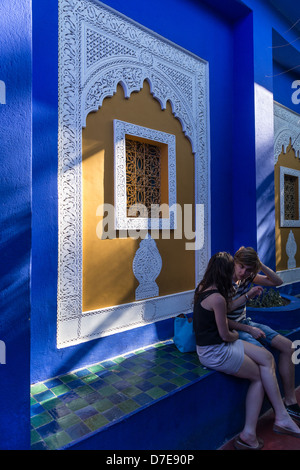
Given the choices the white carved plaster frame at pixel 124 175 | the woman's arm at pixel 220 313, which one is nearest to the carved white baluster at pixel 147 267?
the white carved plaster frame at pixel 124 175

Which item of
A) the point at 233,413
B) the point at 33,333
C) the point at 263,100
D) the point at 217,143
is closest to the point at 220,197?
the point at 217,143

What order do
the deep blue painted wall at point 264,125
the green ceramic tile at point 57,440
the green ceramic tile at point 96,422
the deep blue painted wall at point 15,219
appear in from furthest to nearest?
the deep blue painted wall at point 264,125 < the green ceramic tile at point 96,422 < the green ceramic tile at point 57,440 < the deep blue painted wall at point 15,219

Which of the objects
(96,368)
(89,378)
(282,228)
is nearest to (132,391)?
(89,378)

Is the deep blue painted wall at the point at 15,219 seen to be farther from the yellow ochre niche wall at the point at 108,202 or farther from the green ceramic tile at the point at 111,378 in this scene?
the yellow ochre niche wall at the point at 108,202

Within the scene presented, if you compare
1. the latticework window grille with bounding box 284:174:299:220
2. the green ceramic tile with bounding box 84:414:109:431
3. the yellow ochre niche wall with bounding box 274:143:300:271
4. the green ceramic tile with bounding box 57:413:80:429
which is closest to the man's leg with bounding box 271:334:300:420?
the green ceramic tile with bounding box 84:414:109:431

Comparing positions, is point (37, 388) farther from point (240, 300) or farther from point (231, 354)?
point (240, 300)

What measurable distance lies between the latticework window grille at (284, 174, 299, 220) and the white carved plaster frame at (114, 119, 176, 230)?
3.14 meters

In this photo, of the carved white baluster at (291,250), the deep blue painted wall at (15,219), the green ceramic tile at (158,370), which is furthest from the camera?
the carved white baluster at (291,250)

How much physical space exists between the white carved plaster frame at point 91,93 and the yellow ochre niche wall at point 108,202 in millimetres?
67

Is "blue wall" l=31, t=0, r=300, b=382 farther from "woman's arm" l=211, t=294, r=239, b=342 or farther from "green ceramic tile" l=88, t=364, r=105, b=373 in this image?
"woman's arm" l=211, t=294, r=239, b=342

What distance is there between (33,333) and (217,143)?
3005 millimetres

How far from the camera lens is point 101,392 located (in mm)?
2135

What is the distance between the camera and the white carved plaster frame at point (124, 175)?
9.25 ft
